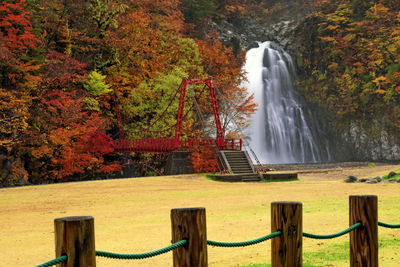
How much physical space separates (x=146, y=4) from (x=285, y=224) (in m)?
33.2

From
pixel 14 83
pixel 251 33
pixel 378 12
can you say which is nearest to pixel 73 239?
pixel 14 83

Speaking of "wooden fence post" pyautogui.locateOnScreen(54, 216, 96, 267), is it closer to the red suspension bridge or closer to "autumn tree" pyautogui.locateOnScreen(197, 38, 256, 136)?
the red suspension bridge

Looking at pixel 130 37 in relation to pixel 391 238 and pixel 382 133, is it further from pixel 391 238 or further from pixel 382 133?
pixel 391 238

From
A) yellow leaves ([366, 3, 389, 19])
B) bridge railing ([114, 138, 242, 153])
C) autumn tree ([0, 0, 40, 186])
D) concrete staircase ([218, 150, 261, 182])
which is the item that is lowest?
concrete staircase ([218, 150, 261, 182])

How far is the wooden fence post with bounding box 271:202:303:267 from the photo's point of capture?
2952mm

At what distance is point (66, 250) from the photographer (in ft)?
7.25

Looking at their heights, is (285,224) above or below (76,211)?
above

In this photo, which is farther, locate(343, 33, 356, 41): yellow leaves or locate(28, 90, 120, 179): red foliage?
locate(343, 33, 356, 41): yellow leaves

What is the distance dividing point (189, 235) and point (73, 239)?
2.10ft

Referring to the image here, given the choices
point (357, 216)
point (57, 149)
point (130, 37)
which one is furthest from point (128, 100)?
point (357, 216)

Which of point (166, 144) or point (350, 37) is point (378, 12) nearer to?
point (350, 37)

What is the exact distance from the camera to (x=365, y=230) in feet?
11.4

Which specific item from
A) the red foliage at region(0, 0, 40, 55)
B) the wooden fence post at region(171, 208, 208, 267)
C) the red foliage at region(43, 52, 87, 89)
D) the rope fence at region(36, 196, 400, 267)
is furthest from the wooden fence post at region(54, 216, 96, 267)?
the red foliage at region(43, 52, 87, 89)

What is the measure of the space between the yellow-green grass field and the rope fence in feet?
7.46
